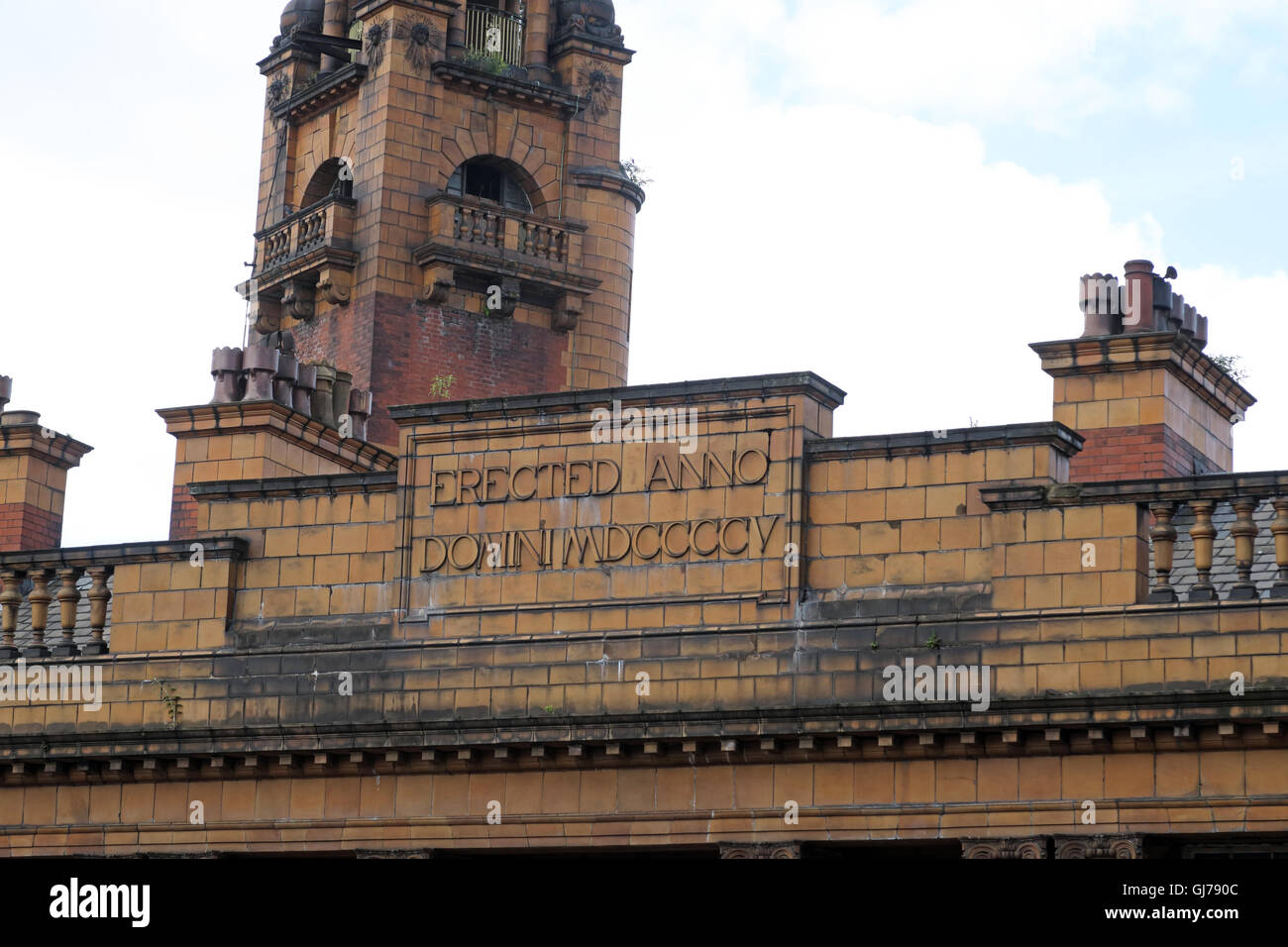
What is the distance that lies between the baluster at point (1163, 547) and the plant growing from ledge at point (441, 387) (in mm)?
19754

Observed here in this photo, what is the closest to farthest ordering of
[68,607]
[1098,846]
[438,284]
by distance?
[1098,846] < [68,607] < [438,284]

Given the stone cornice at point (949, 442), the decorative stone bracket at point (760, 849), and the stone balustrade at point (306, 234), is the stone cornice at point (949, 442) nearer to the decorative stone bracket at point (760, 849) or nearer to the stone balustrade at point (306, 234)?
the decorative stone bracket at point (760, 849)

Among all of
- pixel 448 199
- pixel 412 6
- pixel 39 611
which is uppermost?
pixel 412 6

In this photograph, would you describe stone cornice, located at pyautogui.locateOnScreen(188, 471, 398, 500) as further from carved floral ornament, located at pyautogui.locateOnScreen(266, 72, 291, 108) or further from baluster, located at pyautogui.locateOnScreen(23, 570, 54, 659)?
carved floral ornament, located at pyautogui.locateOnScreen(266, 72, 291, 108)

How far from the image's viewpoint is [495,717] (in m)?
25.4

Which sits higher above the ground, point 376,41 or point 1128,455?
point 376,41

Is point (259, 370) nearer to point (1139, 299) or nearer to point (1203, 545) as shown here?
point (1139, 299)

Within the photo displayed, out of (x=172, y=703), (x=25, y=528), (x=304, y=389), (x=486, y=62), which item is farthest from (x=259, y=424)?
(x=486, y=62)

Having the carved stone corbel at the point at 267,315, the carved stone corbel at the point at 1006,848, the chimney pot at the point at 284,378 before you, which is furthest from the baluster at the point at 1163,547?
the carved stone corbel at the point at 267,315

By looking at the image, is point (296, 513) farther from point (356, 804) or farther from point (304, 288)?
point (304, 288)

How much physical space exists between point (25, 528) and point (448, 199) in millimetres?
11427

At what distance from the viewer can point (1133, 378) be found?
28.4m

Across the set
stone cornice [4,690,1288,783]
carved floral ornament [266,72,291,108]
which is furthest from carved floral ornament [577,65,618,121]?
stone cornice [4,690,1288,783]
